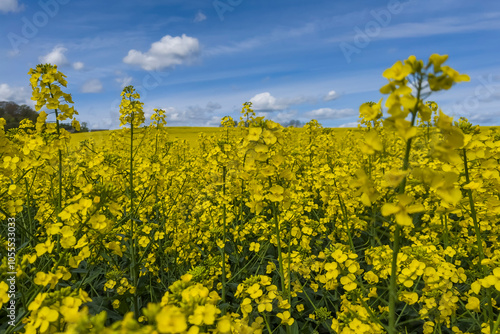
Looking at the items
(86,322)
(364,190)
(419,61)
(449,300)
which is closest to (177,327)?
(86,322)

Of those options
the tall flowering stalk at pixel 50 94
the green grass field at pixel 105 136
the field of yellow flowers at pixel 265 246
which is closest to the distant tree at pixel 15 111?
the green grass field at pixel 105 136

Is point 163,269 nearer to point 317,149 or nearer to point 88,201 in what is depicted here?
point 88,201

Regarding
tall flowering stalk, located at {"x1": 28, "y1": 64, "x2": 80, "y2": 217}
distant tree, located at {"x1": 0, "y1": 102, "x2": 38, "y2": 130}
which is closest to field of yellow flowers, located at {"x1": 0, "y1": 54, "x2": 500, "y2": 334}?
tall flowering stalk, located at {"x1": 28, "y1": 64, "x2": 80, "y2": 217}

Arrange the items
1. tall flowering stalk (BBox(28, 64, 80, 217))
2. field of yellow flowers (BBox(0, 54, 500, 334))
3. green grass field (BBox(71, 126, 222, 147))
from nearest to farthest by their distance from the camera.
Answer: field of yellow flowers (BBox(0, 54, 500, 334)), tall flowering stalk (BBox(28, 64, 80, 217)), green grass field (BBox(71, 126, 222, 147))

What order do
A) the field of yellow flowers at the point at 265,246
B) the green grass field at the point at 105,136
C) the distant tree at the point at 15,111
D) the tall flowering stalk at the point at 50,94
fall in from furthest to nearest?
the distant tree at the point at 15,111 < the green grass field at the point at 105,136 < the tall flowering stalk at the point at 50,94 < the field of yellow flowers at the point at 265,246

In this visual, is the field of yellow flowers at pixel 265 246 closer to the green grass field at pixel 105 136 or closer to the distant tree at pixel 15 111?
the green grass field at pixel 105 136

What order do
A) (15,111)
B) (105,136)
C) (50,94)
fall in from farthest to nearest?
(15,111)
(105,136)
(50,94)

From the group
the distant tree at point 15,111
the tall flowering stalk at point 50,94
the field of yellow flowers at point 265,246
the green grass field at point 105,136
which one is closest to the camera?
the field of yellow flowers at point 265,246

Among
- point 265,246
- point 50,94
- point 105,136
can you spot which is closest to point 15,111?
point 105,136

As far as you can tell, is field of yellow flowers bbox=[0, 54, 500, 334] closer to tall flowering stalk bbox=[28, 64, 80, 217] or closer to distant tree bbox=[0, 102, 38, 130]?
tall flowering stalk bbox=[28, 64, 80, 217]

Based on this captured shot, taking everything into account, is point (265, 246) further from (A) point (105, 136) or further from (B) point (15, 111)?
(B) point (15, 111)

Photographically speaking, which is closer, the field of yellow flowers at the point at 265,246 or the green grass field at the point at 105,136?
the field of yellow flowers at the point at 265,246

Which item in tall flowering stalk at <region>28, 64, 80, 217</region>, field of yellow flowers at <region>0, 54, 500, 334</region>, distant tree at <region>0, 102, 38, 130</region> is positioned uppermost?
distant tree at <region>0, 102, 38, 130</region>

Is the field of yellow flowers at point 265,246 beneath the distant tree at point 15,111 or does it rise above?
beneath
